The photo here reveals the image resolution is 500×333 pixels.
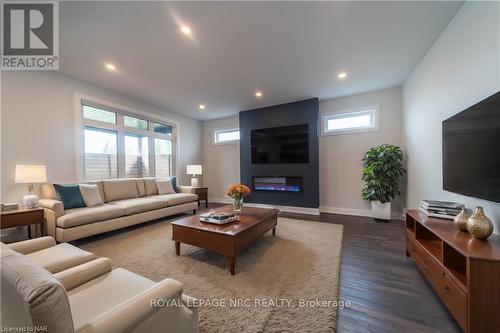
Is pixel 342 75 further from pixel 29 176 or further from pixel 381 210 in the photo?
pixel 29 176

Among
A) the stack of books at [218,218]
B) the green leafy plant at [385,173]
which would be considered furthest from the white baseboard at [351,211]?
the stack of books at [218,218]

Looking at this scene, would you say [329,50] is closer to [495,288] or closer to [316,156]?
[316,156]

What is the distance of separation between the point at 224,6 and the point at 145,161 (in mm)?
4132

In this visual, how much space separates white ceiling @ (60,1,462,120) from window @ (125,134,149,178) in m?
1.18

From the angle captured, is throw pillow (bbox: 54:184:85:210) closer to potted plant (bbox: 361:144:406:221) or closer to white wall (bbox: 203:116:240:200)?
white wall (bbox: 203:116:240:200)

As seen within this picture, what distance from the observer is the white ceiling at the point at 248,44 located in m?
2.11

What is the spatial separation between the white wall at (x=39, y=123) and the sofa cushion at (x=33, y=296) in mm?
3540

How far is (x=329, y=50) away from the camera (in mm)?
2812

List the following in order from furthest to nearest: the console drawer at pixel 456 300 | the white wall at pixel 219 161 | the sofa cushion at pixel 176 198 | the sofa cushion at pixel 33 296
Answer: the white wall at pixel 219 161
the sofa cushion at pixel 176 198
the console drawer at pixel 456 300
the sofa cushion at pixel 33 296

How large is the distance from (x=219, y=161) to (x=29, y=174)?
4.28m

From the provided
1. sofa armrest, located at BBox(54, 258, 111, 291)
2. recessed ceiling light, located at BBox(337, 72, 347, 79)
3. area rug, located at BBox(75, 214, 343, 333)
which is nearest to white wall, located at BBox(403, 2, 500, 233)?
recessed ceiling light, located at BBox(337, 72, 347, 79)

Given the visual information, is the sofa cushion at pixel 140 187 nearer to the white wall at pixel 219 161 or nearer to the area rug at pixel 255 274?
the area rug at pixel 255 274

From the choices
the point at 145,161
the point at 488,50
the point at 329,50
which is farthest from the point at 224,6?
the point at 145,161

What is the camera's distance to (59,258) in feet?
4.48
